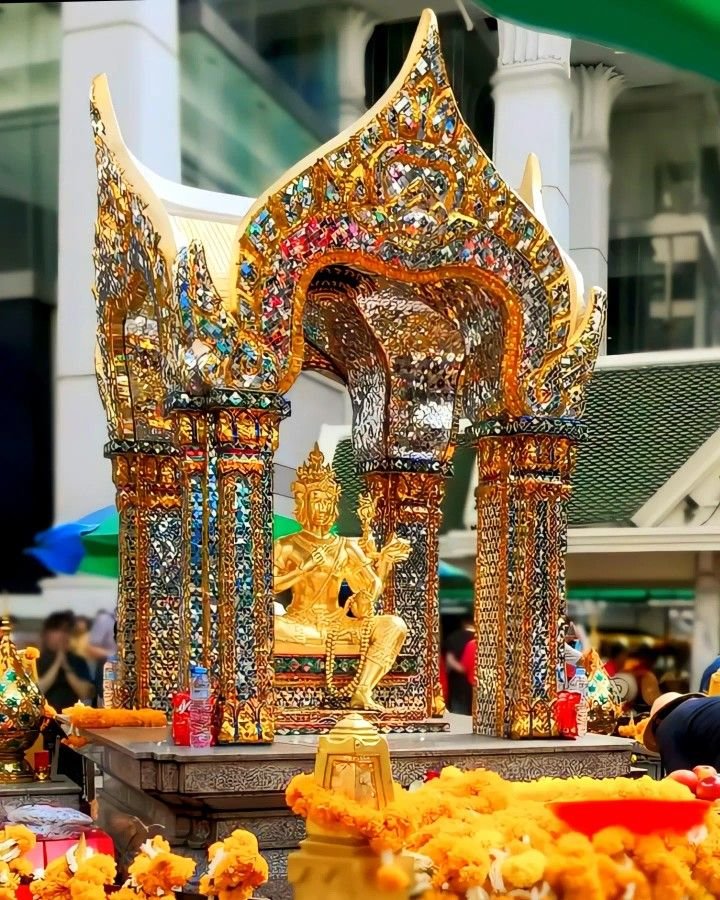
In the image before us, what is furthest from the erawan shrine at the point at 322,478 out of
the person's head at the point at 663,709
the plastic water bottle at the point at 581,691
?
the person's head at the point at 663,709

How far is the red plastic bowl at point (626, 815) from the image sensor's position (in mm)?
3150

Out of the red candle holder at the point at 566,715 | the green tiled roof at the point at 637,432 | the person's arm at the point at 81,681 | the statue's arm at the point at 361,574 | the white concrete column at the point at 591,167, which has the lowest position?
the person's arm at the point at 81,681

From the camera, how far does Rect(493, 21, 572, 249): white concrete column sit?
14.0 meters

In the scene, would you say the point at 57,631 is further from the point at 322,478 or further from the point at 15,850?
the point at 15,850

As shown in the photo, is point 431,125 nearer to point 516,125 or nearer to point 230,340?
point 230,340

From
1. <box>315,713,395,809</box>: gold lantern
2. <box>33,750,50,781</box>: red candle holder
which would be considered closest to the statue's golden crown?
<box>33,750,50,781</box>: red candle holder

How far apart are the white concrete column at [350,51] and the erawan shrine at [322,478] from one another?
22.2 feet

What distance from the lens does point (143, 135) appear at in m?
12.8

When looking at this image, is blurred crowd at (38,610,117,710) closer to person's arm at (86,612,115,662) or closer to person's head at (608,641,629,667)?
person's arm at (86,612,115,662)

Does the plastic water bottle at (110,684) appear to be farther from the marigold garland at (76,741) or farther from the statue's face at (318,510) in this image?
the statue's face at (318,510)

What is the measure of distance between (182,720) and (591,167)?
10.2 meters

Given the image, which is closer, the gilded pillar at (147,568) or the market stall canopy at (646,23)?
the market stall canopy at (646,23)

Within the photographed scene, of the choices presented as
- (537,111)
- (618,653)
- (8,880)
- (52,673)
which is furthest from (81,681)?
(8,880)

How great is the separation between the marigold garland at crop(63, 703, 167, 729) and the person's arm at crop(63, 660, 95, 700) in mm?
3520
